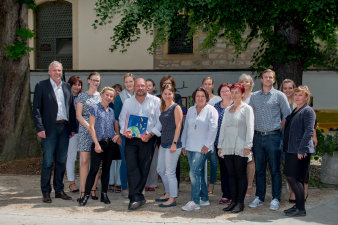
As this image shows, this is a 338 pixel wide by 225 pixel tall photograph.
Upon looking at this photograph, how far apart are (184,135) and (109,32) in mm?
11583

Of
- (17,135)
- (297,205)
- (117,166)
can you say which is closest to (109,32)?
(17,135)

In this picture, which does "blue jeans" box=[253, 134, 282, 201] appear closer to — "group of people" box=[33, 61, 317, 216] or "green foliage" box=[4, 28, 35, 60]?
"group of people" box=[33, 61, 317, 216]

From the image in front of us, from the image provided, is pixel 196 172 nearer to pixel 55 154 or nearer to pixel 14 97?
pixel 55 154

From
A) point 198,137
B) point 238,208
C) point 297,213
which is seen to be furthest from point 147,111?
point 297,213

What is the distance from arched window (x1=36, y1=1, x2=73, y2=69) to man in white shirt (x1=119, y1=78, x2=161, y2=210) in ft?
40.5

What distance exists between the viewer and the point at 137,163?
655cm

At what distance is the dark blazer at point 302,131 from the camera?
5.81 meters

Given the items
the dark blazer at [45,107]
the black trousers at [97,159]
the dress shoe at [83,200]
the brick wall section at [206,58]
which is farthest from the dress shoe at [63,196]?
the brick wall section at [206,58]

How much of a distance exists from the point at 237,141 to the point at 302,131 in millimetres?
871

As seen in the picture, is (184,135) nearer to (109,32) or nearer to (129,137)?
(129,137)

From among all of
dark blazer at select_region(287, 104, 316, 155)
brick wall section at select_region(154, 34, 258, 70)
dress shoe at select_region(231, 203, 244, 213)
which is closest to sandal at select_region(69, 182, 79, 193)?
dress shoe at select_region(231, 203, 244, 213)

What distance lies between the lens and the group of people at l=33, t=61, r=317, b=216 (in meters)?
6.06

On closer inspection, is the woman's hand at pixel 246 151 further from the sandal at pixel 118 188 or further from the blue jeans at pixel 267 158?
the sandal at pixel 118 188

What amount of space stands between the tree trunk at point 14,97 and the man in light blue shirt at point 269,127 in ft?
19.7
